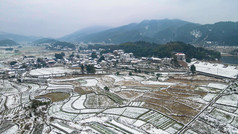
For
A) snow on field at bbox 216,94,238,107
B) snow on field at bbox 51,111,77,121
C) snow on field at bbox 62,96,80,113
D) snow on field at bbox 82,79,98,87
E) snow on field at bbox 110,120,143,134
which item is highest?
snow on field at bbox 216,94,238,107

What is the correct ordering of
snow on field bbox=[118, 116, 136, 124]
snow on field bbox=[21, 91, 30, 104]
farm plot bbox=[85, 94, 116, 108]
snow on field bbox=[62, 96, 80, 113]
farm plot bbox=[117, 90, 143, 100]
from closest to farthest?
snow on field bbox=[118, 116, 136, 124]
snow on field bbox=[62, 96, 80, 113]
farm plot bbox=[85, 94, 116, 108]
snow on field bbox=[21, 91, 30, 104]
farm plot bbox=[117, 90, 143, 100]

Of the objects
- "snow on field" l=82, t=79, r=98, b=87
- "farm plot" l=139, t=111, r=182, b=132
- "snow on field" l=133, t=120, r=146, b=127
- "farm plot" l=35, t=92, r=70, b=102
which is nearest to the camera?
"farm plot" l=139, t=111, r=182, b=132

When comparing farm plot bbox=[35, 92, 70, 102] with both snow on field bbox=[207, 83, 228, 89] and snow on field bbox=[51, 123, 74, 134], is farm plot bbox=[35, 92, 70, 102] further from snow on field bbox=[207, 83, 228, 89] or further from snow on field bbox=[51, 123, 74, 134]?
snow on field bbox=[207, 83, 228, 89]

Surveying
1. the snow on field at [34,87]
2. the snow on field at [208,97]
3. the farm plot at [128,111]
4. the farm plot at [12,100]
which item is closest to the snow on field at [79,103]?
the farm plot at [128,111]

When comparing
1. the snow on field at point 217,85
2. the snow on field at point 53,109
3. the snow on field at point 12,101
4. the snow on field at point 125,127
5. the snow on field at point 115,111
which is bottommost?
the snow on field at point 12,101

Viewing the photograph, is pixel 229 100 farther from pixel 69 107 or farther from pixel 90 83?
pixel 90 83

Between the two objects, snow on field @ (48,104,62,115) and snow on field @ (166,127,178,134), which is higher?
snow on field @ (166,127,178,134)

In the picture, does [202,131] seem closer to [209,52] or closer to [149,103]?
[149,103]

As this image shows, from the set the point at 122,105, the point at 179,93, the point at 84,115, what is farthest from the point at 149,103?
the point at 84,115

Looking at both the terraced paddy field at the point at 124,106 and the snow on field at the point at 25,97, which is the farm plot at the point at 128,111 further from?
the snow on field at the point at 25,97

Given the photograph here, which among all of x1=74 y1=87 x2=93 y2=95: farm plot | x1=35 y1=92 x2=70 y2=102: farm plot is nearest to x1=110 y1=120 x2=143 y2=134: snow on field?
x1=35 y1=92 x2=70 y2=102: farm plot
